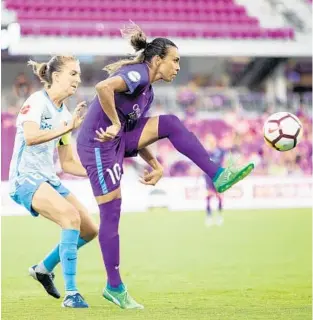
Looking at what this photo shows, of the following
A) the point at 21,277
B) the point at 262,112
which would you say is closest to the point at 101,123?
the point at 21,277

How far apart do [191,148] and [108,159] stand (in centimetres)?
60

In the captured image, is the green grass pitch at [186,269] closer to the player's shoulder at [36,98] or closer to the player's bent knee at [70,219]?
the player's bent knee at [70,219]

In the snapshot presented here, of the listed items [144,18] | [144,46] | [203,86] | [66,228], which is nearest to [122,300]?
[66,228]

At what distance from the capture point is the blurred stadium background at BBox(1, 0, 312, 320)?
61.8 feet

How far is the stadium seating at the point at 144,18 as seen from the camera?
936 inches

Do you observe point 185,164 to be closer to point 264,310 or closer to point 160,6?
point 160,6

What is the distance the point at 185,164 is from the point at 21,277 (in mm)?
12501

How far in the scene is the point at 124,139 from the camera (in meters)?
6.56

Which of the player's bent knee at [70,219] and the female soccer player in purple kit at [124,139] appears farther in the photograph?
the player's bent knee at [70,219]

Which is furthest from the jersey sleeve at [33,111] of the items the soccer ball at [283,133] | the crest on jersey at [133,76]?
the soccer ball at [283,133]

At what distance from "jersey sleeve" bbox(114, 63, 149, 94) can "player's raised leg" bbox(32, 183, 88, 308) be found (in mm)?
946

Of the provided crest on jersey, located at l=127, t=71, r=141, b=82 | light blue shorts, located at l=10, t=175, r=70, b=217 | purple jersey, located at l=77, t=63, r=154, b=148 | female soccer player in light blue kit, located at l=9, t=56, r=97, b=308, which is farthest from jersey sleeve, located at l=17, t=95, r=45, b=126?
crest on jersey, located at l=127, t=71, r=141, b=82

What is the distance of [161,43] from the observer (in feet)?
21.4

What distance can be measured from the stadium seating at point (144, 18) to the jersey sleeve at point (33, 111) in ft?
55.6
